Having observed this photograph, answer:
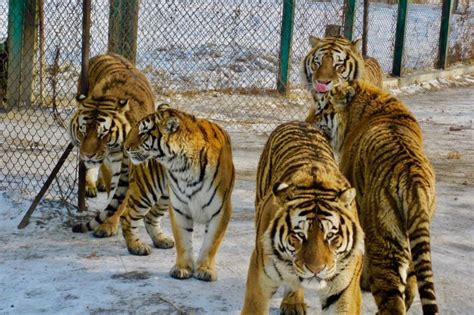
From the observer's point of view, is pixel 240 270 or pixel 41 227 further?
pixel 41 227

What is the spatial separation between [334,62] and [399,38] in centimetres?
585

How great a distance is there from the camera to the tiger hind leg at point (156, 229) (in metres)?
5.77

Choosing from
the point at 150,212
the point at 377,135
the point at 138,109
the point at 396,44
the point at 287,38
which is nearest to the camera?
the point at 377,135

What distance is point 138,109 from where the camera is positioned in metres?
6.28

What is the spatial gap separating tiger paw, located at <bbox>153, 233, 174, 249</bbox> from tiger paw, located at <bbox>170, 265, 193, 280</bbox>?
0.61 m

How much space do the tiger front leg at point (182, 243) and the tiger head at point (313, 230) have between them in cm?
135

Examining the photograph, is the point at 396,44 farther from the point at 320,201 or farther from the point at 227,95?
the point at 320,201

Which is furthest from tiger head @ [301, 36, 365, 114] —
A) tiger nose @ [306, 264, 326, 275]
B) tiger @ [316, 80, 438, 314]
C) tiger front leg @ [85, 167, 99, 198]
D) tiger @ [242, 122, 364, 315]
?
tiger nose @ [306, 264, 326, 275]

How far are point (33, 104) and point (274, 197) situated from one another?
6.33 metres

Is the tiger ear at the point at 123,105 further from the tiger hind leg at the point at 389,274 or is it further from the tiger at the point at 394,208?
the tiger hind leg at the point at 389,274

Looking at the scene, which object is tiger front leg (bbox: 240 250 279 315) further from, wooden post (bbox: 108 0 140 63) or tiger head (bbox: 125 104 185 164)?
wooden post (bbox: 108 0 140 63)

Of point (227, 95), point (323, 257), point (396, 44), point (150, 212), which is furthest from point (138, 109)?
point (396, 44)

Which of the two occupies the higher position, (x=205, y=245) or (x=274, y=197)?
(x=274, y=197)

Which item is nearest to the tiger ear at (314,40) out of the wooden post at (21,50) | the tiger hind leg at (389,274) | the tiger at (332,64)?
the tiger at (332,64)
